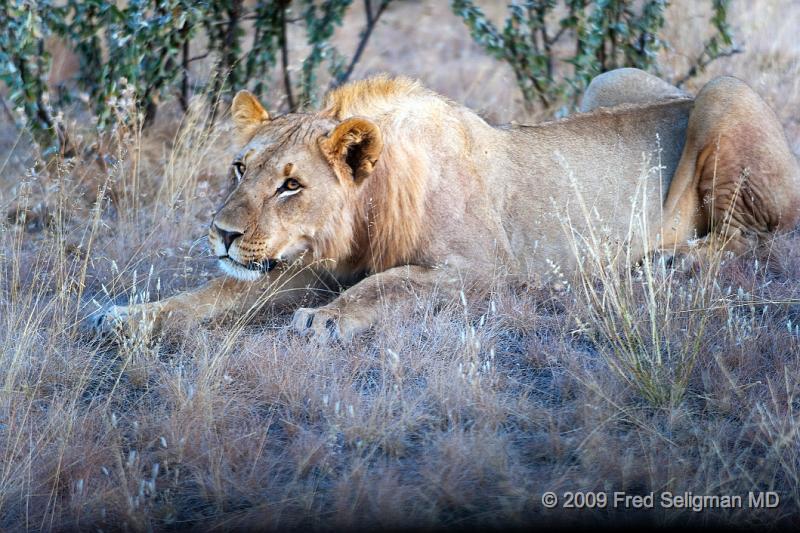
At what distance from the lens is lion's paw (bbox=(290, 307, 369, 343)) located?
478cm

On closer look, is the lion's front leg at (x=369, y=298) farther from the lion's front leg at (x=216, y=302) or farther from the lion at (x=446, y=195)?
the lion's front leg at (x=216, y=302)

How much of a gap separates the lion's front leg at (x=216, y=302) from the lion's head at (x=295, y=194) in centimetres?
23

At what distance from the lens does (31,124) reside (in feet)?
24.1

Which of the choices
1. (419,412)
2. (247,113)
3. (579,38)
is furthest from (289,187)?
(579,38)

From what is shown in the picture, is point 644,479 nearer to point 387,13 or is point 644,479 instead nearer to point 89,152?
point 89,152

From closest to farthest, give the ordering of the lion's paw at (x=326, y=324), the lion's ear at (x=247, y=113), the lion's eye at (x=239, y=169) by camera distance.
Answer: the lion's paw at (x=326, y=324) < the lion's eye at (x=239, y=169) < the lion's ear at (x=247, y=113)

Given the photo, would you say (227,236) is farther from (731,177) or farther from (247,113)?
(731,177)

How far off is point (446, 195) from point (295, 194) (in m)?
0.92

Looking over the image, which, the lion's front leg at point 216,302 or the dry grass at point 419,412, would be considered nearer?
the dry grass at point 419,412

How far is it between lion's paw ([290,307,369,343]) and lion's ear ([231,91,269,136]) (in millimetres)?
1171

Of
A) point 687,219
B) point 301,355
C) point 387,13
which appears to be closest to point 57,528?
point 301,355

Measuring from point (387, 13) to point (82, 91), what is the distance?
7230 millimetres

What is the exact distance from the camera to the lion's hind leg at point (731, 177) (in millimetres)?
5852

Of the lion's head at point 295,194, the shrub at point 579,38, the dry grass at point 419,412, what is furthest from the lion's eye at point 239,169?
the shrub at point 579,38
